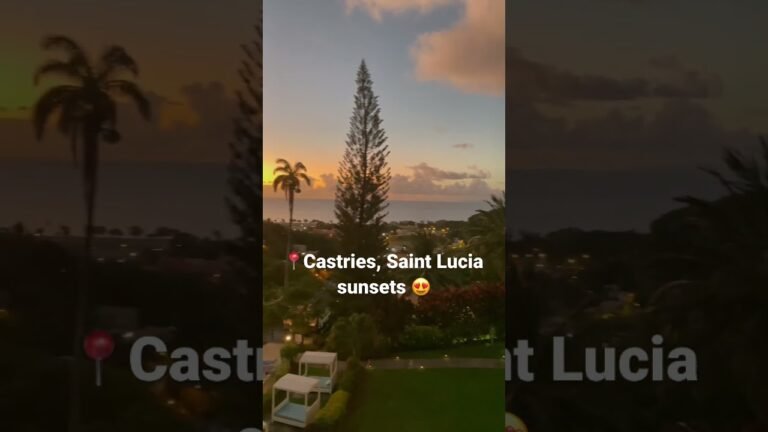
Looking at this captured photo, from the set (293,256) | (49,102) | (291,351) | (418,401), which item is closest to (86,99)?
(49,102)

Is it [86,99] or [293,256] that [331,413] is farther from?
[86,99]

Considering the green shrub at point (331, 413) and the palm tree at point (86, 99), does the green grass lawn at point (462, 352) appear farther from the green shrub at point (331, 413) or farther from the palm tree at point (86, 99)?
the palm tree at point (86, 99)

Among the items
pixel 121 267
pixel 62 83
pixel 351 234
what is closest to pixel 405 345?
pixel 351 234

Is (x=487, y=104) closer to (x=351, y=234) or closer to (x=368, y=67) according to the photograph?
(x=368, y=67)

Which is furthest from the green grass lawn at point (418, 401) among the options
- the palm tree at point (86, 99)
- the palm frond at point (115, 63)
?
the palm frond at point (115, 63)

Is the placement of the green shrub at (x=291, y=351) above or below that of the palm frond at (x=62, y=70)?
below

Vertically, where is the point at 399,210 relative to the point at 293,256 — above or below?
above

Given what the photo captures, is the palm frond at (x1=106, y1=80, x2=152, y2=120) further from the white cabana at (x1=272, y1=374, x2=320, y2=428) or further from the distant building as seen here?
the white cabana at (x1=272, y1=374, x2=320, y2=428)
